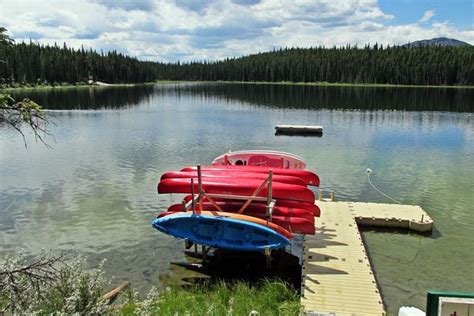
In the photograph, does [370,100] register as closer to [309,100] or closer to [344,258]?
[309,100]

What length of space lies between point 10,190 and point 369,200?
1755cm

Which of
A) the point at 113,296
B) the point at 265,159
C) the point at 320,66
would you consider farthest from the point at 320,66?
the point at 113,296

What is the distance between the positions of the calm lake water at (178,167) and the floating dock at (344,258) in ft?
2.58

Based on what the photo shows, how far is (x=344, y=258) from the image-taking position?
1227 cm

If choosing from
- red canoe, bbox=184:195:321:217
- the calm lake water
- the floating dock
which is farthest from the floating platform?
red canoe, bbox=184:195:321:217

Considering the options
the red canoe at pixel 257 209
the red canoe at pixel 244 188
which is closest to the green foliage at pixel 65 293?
the red canoe at pixel 244 188

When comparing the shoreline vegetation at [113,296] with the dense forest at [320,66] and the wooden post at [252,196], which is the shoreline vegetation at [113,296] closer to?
the wooden post at [252,196]

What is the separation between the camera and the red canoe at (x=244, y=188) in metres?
13.2

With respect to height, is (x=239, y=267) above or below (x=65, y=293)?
below

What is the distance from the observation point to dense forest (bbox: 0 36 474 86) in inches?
4545

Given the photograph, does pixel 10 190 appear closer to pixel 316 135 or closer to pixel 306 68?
pixel 316 135

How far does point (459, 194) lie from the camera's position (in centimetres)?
2047

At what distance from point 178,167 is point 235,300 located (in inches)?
645

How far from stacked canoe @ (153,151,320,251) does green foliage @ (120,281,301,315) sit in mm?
1357
